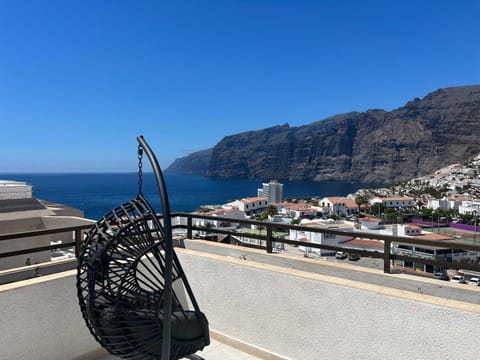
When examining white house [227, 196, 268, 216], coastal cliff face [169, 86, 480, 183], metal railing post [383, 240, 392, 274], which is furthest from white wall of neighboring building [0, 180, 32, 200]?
coastal cliff face [169, 86, 480, 183]

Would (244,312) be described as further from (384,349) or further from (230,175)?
(230,175)

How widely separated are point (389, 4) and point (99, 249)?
32.5 metres

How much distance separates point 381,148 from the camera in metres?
138

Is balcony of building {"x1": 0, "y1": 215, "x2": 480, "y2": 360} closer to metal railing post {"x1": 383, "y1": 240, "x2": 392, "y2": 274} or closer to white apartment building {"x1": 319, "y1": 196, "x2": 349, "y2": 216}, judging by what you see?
metal railing post {"x1": 383, "y1": 240, "x2": 392, "y2": 274}

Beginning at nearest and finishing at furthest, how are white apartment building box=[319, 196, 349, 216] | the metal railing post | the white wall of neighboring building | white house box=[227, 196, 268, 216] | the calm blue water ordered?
the metal railing post < the white wall of neighboring building < white house box=[227, 196, 268, 216] < white apartment building box=[319, 196, 349, 216] < the calm blue water

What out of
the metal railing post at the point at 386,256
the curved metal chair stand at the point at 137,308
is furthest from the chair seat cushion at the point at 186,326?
the metal railing post at the point at 386,256

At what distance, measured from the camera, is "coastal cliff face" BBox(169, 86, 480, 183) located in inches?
4914

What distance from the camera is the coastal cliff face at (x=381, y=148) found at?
124812 mm

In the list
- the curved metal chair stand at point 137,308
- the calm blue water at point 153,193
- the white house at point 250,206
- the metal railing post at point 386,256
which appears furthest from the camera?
the calm blue water at point 153,193

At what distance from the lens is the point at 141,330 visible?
212 centimetres

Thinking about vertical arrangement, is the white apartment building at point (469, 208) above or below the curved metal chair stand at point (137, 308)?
below

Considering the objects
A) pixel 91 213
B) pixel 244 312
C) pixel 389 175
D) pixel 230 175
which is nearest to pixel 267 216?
pixel 91 213

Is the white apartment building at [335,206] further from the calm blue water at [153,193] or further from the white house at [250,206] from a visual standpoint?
the calm blue water at [153,193]

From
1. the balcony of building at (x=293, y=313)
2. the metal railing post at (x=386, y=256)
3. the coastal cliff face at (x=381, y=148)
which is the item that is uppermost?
the coastal cliff face at (x=381, y=148)
